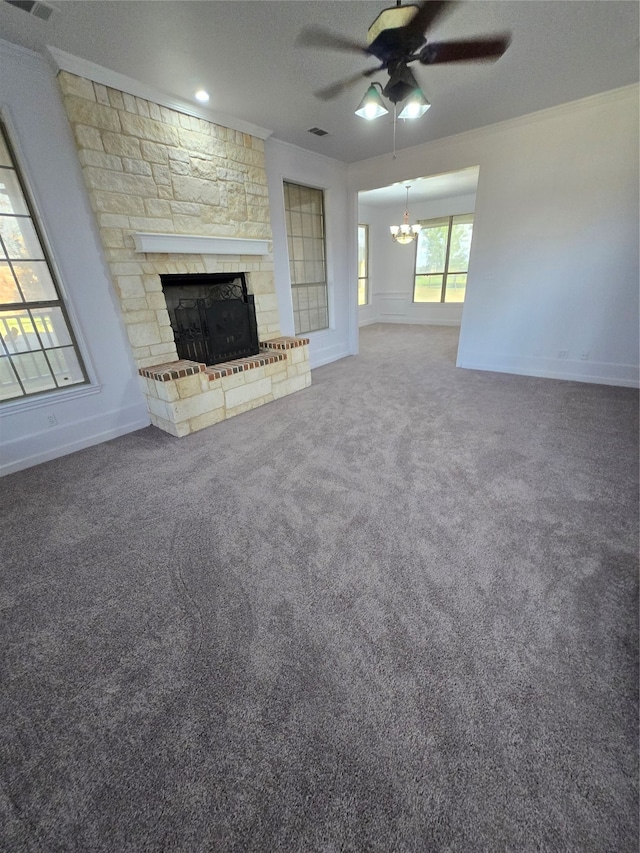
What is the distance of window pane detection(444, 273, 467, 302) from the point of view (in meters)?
7.95

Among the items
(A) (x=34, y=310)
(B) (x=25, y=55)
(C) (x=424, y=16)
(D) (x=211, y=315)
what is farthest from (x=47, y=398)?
(C) (x=424, y=16)

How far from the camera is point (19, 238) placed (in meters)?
2.50

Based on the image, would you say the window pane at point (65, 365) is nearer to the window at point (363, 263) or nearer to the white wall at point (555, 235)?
the white wall at point (555, 235)

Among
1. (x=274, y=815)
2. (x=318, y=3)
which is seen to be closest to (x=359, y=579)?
(x=274, y=815)

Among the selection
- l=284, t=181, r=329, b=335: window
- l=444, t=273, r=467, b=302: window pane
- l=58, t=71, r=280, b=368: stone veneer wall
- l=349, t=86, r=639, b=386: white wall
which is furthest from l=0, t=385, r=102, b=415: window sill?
l=444, t=273, r=467, b=302: window pane

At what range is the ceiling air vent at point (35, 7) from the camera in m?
1.81

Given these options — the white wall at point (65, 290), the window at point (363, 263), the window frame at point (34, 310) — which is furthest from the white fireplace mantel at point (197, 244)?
the window at point (363, 263)

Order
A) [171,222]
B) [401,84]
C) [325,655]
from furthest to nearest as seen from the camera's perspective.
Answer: [171,222] → [401,84] → [325,655]

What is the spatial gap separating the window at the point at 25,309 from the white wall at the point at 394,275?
7159 mm

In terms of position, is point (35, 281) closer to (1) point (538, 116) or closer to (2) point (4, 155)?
(2) point (4, 155)

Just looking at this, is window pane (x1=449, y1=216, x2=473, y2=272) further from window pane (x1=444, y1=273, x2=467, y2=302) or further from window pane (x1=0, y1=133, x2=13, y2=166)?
window pane (x1=0, y1=133, x2=13, y2=166)

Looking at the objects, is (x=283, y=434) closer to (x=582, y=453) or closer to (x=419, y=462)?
(x=419, y=462)

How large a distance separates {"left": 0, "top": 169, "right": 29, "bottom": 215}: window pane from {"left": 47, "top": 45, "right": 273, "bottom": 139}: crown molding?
32.1 inches

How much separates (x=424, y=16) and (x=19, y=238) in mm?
3039
